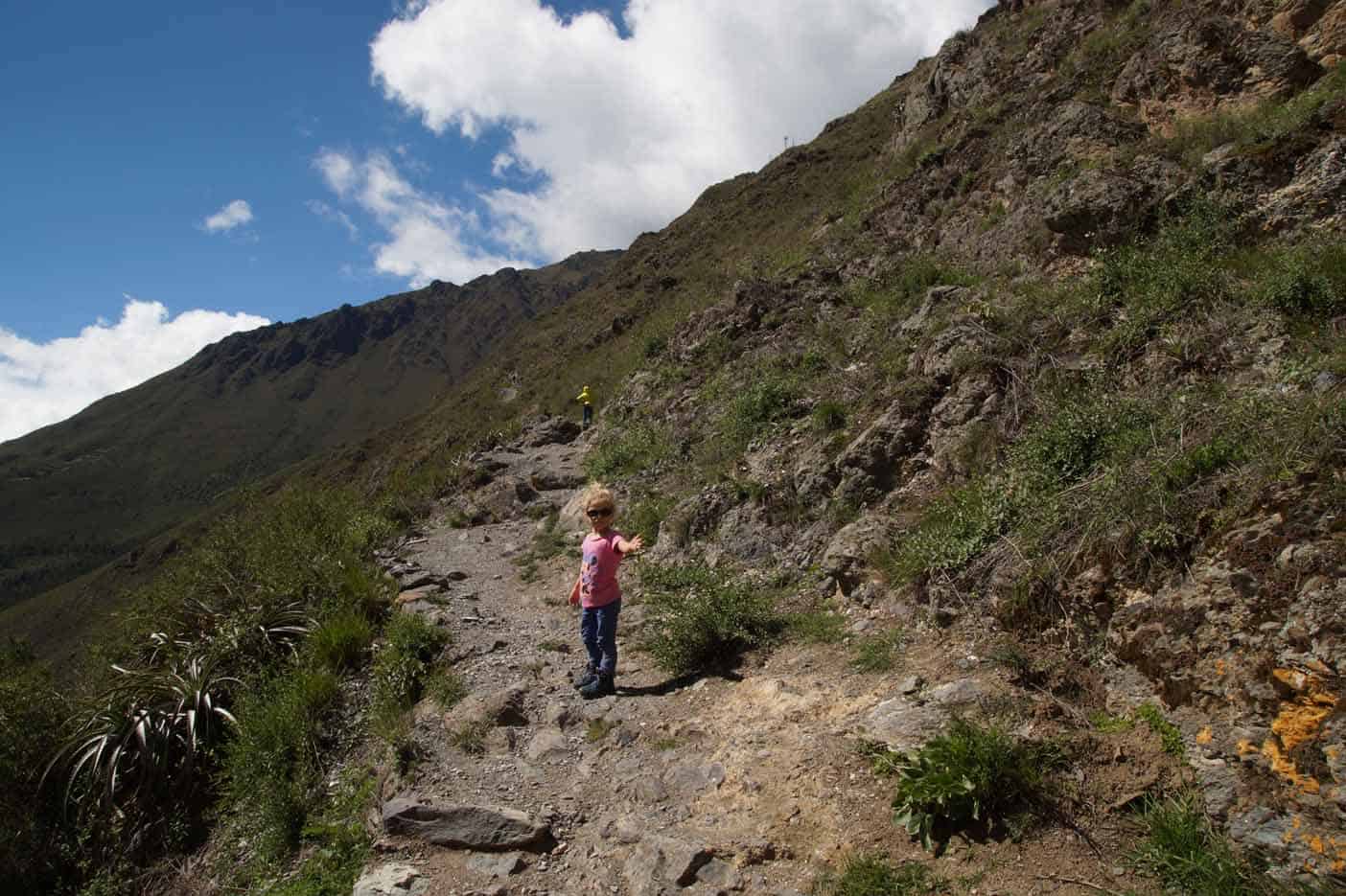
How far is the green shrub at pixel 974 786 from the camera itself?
3.18 meters

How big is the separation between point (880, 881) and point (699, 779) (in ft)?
4.26

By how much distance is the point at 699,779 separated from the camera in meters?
4.11

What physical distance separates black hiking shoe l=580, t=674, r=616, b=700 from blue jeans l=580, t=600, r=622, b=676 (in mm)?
46

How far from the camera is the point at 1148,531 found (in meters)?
3.95

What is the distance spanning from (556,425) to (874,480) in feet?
43.1

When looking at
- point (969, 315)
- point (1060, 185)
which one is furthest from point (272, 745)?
point (1060, 185)

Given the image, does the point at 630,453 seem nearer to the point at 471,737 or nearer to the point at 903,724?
the point at 471,737

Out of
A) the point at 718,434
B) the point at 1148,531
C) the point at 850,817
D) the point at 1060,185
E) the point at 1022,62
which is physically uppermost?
the point at 1022,62

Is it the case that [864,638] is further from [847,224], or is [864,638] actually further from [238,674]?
[847,224]

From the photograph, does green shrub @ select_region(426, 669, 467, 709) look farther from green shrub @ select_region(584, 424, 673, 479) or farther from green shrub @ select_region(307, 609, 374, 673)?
green shrub @ select_region(584, 424, 673, 479)

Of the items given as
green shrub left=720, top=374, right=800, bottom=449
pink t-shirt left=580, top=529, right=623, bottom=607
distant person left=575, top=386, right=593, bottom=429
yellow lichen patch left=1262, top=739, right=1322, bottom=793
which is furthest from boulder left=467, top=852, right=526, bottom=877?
distant person left=575, top=386, right=593, bottom=429

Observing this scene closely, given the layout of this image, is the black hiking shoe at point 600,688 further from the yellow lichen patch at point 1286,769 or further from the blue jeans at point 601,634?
the yellow lichen patch at point 1286,769

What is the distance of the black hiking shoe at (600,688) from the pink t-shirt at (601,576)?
574 millimetres

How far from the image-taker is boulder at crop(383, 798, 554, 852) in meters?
3.93
